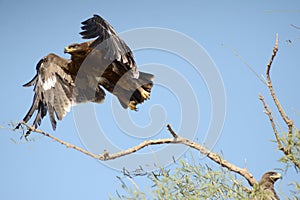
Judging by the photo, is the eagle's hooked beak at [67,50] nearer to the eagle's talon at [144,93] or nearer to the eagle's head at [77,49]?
the eagle's head at [77,49]

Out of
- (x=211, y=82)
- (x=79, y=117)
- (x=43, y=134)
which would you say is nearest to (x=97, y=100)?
(x=79, y=117)

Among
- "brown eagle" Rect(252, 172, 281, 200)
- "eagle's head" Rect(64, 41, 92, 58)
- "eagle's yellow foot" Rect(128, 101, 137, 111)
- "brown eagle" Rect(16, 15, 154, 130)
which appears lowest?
"brown eagle" Rect(252, 172, 281, 200)

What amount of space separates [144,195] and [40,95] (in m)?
3.90

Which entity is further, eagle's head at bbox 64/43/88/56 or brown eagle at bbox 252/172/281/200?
eagle's head at bbox 64/43/88/56

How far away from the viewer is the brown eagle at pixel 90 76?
539 centimetres

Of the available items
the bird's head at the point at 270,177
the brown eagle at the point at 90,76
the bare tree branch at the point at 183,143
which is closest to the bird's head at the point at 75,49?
the brown eagle at the point at 90,76

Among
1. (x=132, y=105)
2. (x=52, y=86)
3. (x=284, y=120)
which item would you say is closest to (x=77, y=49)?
(x=52, y=86)

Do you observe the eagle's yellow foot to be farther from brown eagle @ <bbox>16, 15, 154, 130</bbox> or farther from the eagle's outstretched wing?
the eagle's outstretched wing

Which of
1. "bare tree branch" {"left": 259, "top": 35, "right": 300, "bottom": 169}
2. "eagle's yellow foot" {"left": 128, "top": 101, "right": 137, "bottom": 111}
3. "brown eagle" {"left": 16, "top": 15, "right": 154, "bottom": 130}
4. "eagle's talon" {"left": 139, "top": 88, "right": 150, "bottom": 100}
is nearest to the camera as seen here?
"bare tree branch" {"left": 259, "top": 35, "right": 300, "bottom": 169}

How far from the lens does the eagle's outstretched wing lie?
234 inches

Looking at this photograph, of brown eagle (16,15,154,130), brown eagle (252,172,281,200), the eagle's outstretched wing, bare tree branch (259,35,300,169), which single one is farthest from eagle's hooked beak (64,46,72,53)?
bare tree branch (259,35,300,169)

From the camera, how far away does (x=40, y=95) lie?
605 centimetres

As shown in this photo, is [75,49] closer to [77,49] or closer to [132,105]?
[77,49]

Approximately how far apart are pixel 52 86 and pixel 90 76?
0.50m
